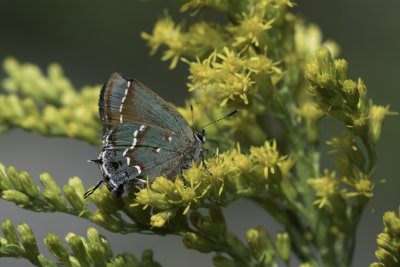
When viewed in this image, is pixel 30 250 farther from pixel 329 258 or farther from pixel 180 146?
pixel 329 258

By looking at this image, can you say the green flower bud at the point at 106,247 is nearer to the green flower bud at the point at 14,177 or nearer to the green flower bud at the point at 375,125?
the green flower bud at the point at 14,177

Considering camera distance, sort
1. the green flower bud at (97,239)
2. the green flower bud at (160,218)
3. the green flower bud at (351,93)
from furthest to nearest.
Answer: the green flower bud at (97,239) < the green flower bud at (160,218) < the green flower bud at (351,93)

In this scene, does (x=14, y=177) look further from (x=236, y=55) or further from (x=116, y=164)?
(x=236, y=55)

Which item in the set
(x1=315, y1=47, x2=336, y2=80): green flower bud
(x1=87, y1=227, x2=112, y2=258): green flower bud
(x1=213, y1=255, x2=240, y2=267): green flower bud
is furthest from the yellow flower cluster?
(x1=87, y1=227, x2=112, y2=258): green flower bud

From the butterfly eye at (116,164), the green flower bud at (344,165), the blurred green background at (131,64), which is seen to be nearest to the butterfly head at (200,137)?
the butterfly eye at (116,164)

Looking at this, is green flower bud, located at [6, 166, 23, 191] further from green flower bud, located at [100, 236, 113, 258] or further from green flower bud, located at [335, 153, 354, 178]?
green flower bud, located at [335, 153, 354, 178]

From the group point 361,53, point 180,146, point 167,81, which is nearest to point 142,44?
point 167,81
